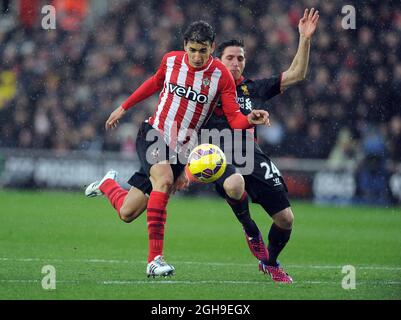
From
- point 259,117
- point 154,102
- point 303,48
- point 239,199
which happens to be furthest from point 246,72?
point 259,117

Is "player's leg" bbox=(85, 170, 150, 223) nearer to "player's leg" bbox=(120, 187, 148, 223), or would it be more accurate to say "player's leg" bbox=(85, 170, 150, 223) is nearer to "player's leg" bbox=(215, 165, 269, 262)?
"player's leg" bbox=(120, 187, 148, 223)

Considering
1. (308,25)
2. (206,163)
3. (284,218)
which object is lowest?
(284,218)

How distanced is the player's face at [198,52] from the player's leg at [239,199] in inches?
37.4

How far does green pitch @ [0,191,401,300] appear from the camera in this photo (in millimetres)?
7230

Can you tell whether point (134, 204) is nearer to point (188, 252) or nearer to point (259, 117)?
point (259, 117)

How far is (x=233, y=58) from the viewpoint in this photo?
346 inches

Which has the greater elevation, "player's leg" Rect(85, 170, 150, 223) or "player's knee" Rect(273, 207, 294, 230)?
"player's leg" Rect(85, 170, 150, 223)

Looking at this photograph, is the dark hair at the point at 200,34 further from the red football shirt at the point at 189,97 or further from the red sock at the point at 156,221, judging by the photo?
the red sock at the point at 156,221

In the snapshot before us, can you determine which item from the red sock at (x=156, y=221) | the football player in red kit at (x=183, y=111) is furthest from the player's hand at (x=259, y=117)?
the red sock at (x=156, y=221)

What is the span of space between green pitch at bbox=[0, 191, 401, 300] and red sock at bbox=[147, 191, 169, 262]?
0.87 ft

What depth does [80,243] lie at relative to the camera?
11242 mm

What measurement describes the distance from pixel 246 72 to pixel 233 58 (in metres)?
10.9

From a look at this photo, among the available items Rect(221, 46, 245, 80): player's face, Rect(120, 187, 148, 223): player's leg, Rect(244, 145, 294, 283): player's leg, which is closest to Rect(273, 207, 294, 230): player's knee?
Rect(244, 145, 294, 283): player's leg
